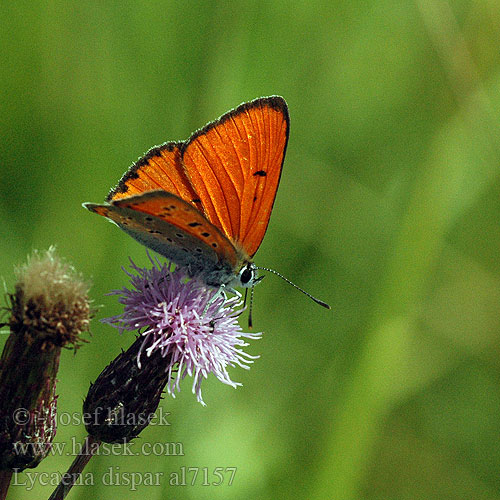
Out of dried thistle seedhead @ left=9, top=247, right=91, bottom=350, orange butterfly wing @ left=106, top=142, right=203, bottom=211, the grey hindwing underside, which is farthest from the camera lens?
orange butterfly wing @ left=106, top=142, right=203, bottom=211

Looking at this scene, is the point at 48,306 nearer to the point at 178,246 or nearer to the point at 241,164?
the point at 178,246

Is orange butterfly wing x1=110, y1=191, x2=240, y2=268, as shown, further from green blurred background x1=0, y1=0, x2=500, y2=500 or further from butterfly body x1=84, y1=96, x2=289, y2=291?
green blurred background x1=0, y1=0, x2=500, y2=500

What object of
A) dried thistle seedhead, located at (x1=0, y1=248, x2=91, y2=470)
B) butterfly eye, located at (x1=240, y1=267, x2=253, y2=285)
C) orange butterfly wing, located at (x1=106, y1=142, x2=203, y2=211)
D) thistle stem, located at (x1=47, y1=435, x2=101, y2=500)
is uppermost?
orange butterfly wing, located at (x1=106, y1=142, x2=203, y2=211)

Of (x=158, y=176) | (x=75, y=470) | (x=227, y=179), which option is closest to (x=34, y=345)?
(x=75, y=470)

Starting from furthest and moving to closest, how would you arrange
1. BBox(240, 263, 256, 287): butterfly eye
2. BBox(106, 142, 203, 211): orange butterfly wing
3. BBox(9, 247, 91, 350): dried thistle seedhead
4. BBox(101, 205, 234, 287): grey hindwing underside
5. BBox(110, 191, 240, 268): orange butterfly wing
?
1. BBox(240, 263, 256, 287): butterfly eye
2. BBox(106, 142, 203, 211): orange butterfly wing
3. BBox(101, 205, 234, 287): grey hindwing underside
4. BBox(110, 191, 240, 268): orange butterfly wing
5. BBox(9, 247, 91, 350): dried thistle seedhead

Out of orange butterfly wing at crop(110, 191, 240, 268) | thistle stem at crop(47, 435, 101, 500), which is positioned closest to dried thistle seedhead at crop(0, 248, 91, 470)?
thistle stem at crop(47, 435, 101, 500)

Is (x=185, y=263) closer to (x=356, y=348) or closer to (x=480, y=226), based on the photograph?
(x=356, y=348)
